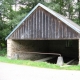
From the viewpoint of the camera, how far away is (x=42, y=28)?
42.7 feet

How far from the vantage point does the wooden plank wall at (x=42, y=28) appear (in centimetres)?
1205

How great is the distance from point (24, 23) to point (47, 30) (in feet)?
7.80

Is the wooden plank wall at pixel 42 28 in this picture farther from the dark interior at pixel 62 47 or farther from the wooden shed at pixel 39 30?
the dark interior at pixel 62 47

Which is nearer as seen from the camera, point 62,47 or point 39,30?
point 39,30

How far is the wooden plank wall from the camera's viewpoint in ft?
39.5

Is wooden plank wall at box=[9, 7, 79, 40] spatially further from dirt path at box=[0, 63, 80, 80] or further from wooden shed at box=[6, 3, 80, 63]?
dirt path at box=[0, 63, 80, 80]

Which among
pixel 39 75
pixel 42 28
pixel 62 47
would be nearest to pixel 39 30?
pixel 42 28

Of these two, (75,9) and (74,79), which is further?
(75,9)

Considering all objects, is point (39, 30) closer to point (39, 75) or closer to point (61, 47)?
point (39, 75)

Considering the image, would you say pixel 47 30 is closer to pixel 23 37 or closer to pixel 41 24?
pixel 41 24

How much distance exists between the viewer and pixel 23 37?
46.1 feet

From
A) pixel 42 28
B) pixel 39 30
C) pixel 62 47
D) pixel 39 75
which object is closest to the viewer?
pixel 39 75

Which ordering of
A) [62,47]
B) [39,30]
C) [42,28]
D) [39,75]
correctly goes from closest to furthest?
[39,75] < [42,28] < [39,30] < [62,47]

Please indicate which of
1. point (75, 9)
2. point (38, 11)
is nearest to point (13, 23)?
point (38, 11)
